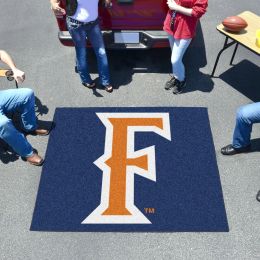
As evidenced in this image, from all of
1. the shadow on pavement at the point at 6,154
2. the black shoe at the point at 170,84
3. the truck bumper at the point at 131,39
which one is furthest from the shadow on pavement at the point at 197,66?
the shadow on pavement at the point at 6,154

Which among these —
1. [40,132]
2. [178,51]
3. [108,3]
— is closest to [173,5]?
[178,51]

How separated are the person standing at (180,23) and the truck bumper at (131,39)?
7.4 inches

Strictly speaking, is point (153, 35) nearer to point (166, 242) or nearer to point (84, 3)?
point (84, 3)

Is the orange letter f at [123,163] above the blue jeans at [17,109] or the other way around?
the other way around

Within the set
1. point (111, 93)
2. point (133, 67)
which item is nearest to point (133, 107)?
point (111, 93)

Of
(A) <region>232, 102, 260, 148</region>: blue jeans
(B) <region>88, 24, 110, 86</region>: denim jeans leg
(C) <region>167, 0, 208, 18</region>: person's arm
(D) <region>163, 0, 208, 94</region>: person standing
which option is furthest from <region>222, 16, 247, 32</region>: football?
(B) <region>88, 24, 110, 86</region>: denim jeans leg

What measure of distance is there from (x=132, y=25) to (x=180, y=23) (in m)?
0.81

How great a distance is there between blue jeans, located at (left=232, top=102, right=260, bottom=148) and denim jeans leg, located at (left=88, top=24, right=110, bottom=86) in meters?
1.91

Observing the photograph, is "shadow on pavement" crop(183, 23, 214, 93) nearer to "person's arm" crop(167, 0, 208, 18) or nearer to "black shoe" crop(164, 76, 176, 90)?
"black shoe" crop(164, 76, 176, 90)

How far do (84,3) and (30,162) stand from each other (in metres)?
2.00

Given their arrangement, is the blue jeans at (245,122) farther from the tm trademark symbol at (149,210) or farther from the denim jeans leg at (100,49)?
the denim jeans leg at (100,49)

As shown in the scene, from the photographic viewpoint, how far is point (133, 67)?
532 cm

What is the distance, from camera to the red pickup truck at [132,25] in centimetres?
439

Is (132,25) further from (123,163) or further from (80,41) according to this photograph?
(123,163)
